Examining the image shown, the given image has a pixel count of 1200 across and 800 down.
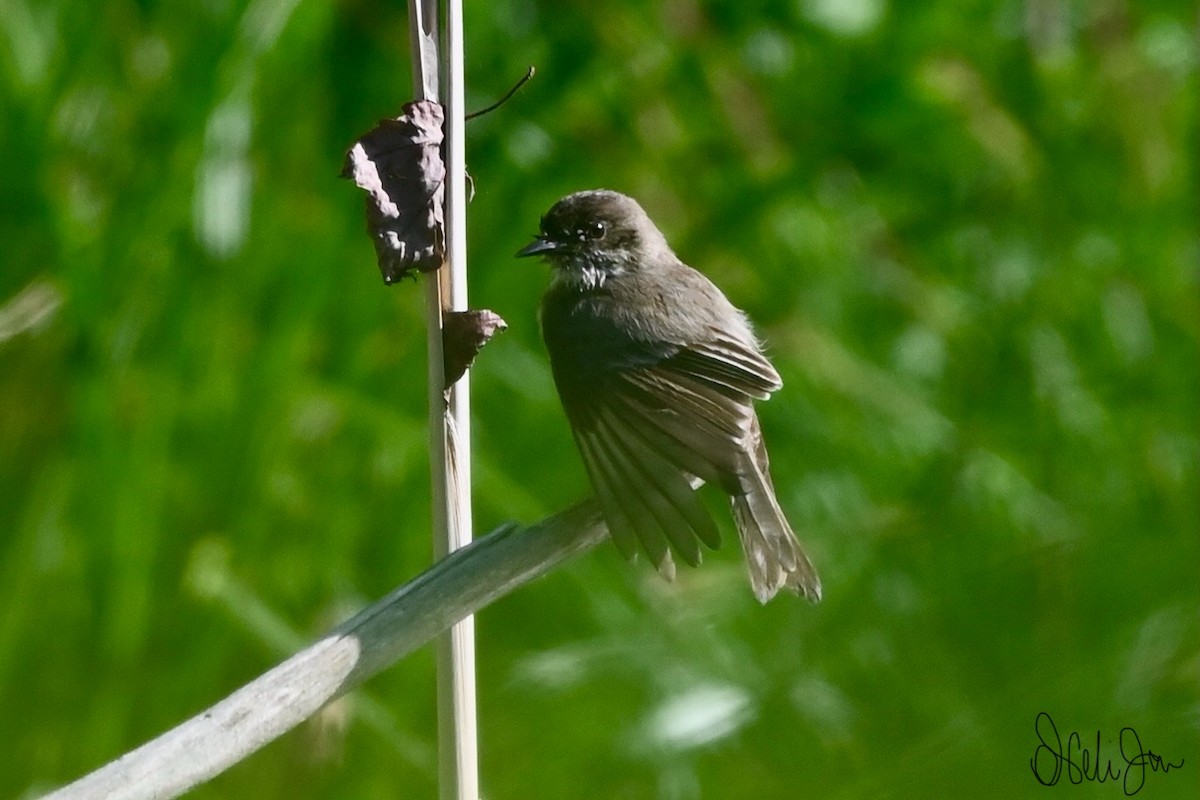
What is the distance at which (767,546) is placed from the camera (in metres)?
2.64

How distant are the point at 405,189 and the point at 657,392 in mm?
965

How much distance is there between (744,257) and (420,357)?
3.42ft

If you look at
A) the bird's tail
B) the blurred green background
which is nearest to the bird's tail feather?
the bird's tail

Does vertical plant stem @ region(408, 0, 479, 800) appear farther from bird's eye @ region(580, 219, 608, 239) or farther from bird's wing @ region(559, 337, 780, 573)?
bird's eye @ region(580, 219, 608, 239)

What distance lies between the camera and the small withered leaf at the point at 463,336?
1.91 metres

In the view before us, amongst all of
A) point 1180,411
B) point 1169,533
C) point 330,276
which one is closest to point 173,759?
point 330,276

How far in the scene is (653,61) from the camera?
4.32 metres

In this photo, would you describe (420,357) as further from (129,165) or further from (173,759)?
(173,759)

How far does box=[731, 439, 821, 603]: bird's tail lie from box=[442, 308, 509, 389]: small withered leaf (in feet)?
2.69
